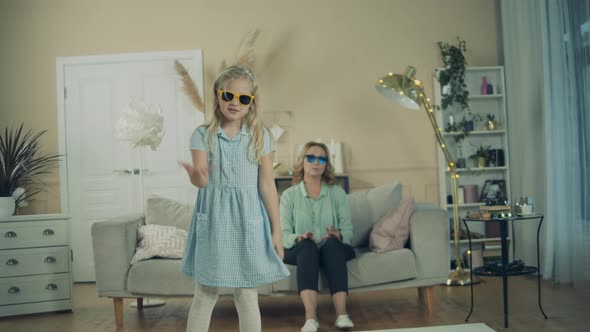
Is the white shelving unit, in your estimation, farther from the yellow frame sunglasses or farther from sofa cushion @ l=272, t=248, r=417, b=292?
the yellow frame sunglasses

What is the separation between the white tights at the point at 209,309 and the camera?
2125 millimetres

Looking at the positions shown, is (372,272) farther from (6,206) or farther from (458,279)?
(6,206)

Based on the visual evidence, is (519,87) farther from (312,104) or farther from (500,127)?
(312,104)

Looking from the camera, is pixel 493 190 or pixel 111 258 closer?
pixel 111 258

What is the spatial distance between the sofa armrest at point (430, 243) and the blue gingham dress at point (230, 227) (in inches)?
59.2

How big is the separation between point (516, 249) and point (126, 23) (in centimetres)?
409

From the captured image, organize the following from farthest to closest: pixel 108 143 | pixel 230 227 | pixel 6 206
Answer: pixel 108 143, pixel 6 206, pixel 230 227

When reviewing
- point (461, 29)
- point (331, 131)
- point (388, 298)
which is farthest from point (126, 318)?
point (461, 29)

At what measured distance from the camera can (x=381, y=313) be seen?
3574 millimetres

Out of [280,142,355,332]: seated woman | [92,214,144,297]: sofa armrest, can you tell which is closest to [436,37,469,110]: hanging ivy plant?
[280,142,355,332]: seated woman

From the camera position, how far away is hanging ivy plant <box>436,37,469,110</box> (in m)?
5.09

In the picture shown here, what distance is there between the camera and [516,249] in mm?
5062

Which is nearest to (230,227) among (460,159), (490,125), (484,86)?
(460,159)

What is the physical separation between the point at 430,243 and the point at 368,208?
565mm
